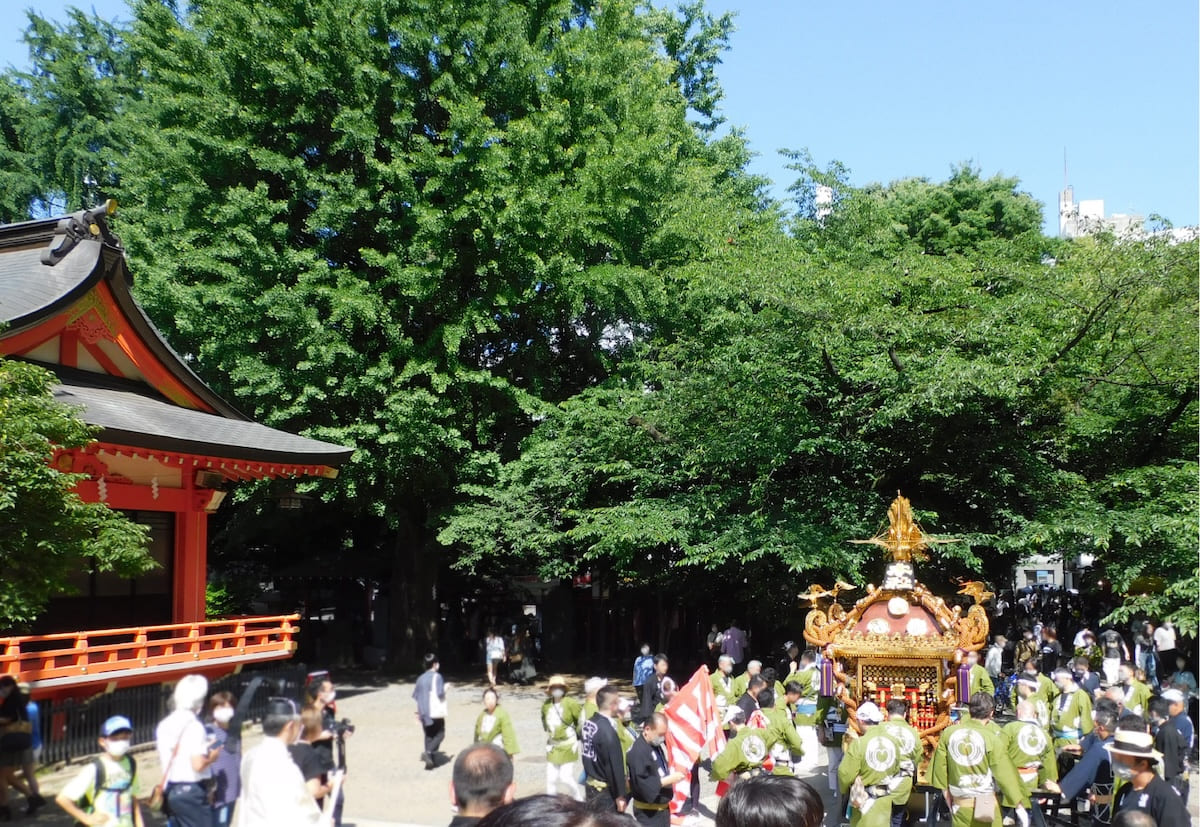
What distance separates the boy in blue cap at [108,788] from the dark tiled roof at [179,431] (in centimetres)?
727

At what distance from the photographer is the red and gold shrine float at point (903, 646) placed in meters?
10.8

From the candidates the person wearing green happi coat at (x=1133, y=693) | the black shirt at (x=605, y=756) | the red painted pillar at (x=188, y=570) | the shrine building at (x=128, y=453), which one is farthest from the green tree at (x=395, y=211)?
the black shirt at (x=605, y=756)

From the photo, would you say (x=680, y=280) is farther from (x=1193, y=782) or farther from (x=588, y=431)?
(x=1193, y=782)

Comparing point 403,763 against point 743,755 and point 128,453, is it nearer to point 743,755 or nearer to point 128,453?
point 128,453

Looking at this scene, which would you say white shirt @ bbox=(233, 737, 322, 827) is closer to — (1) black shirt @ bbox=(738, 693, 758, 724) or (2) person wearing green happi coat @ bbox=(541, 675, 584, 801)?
(2) person wearing green happi coat @ bbox=(541, 675, 584, 801)

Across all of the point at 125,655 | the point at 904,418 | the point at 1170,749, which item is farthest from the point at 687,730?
the point at 125,655

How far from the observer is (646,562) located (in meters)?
21.1

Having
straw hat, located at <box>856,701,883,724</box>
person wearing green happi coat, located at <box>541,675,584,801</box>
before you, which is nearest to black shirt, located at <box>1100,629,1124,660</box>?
straw hat, located at <box>856,701,883,724</box>

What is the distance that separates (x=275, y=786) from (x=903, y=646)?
7.17 meters

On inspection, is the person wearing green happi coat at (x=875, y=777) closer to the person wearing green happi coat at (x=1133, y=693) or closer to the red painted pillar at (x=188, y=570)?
the person wearing green happi coat at (x=1133, y=693)

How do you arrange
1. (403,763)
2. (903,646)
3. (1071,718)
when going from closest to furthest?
(1071,718)
(903,646)
(403,763)

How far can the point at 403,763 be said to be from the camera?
46.0 ft

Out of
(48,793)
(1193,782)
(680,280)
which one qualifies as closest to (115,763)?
(48,793)

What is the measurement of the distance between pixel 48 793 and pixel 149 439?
16.1 ft
